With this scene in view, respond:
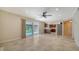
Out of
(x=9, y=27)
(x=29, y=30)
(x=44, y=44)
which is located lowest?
(x=44, y=44)

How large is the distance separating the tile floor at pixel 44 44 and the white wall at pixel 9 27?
0.79ft

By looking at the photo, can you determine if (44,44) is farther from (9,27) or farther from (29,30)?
(9,27)

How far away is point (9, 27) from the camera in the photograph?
287 cm

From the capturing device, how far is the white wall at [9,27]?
8.99 ft

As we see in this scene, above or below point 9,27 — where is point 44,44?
below

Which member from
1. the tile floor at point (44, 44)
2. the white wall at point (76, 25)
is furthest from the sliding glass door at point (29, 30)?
Result: the white wall at point (76, 25)

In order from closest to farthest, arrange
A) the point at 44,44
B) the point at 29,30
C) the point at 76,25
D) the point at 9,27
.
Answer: the point at 76,25, the point at 44,44, the point at 9,27, the point at 29,30

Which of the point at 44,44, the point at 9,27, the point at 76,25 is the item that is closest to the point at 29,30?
the point at 9,27

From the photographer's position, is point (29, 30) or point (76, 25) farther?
point (29, 30)

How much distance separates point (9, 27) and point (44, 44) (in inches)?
43.9

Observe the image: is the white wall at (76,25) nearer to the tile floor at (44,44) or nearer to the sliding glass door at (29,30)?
the tile floor at (44,44)

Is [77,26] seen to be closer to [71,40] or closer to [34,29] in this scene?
[71,40]

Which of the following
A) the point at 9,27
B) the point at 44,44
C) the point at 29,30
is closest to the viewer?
the point at 44,44
